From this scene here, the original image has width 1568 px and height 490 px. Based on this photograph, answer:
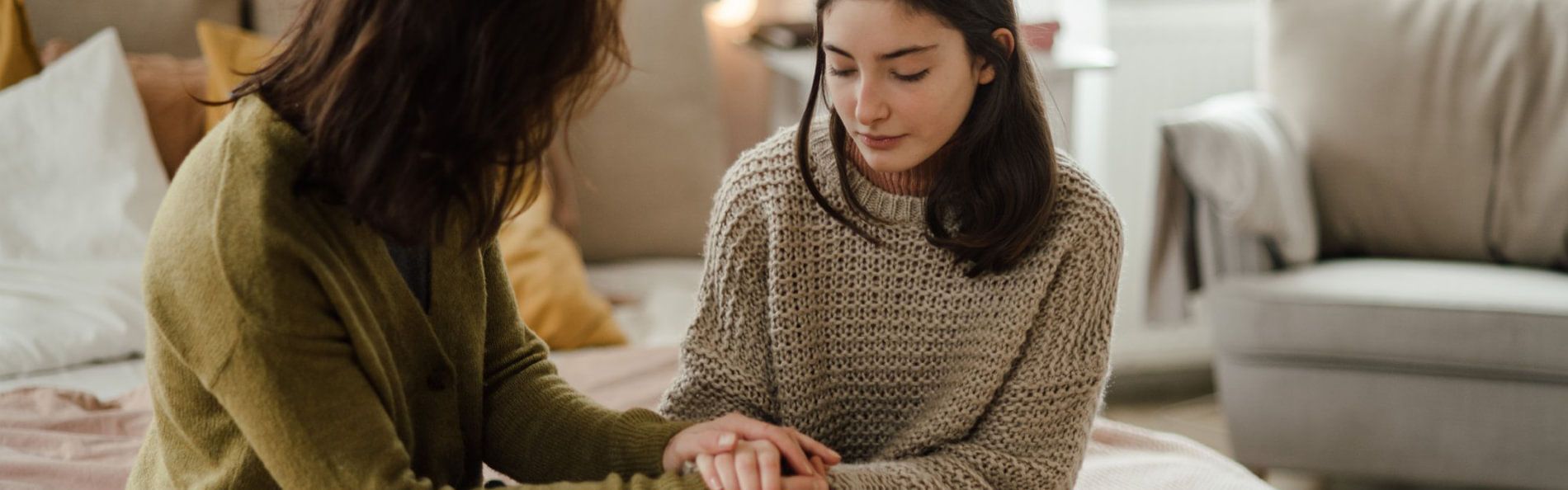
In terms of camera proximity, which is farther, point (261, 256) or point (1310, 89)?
point (1310, 89)

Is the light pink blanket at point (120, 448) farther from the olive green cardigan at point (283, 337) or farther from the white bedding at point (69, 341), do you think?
the olive green cardigan at point (283, 337)

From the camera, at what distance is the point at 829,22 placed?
3.49 ft

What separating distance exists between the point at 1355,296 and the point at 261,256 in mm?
1863

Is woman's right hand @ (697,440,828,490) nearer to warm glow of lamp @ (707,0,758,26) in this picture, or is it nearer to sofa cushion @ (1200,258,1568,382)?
sofa cushion @ (1200,258,1568,382)

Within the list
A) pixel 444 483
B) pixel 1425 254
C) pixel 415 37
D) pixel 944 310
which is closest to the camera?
pixel 415 37

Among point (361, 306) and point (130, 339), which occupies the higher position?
point (361, 306)

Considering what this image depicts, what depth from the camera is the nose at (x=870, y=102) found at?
104 cm

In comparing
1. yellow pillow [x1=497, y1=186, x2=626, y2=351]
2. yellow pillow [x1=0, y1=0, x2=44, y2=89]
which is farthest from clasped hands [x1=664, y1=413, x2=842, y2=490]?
yellow pillow [x1=0, y1=0, x2=44, y2=89]

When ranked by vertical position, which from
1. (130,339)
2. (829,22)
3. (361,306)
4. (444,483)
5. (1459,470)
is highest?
(829,22)

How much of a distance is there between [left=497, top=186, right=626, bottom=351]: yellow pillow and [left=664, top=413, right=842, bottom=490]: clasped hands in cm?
98

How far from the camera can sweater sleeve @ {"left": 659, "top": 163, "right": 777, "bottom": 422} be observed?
1.16m

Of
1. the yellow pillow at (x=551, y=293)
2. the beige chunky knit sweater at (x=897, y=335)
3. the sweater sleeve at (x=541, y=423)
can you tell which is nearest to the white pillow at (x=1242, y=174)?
the yellow pillow at (x=551, y=293)

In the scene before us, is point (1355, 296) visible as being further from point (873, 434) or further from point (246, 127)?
point (246, 127)

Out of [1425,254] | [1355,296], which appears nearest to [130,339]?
[1355,296]
